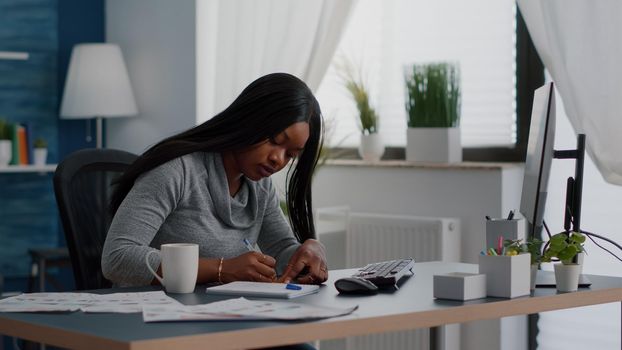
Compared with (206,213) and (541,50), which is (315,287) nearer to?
(206,213)

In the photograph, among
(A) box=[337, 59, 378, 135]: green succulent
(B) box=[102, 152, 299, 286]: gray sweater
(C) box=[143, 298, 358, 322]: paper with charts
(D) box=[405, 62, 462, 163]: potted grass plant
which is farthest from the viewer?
(A) box=[337, 59, 378, 135]: green succulent

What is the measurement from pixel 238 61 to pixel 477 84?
1.09m

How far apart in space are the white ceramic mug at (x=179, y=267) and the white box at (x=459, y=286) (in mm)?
474

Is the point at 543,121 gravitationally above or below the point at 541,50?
below

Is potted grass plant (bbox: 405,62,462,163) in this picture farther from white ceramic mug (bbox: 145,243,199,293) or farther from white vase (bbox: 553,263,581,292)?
white ceramic mug (bbox: 145,243,199,293)

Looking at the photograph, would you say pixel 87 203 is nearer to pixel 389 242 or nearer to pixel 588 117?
pixel 389 242

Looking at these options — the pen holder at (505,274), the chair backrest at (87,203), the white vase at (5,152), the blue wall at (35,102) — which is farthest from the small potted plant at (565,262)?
the blue wall at (35,102)

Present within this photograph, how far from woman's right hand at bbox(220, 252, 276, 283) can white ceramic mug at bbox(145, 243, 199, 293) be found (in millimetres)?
134

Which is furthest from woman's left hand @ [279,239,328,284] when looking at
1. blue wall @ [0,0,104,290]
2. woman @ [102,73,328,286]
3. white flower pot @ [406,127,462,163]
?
blue wall @ [0,0,104,290]

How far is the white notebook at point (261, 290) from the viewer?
1802mm

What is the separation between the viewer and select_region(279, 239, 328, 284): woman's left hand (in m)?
2.06

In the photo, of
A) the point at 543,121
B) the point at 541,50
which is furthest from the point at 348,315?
the point at 541,50

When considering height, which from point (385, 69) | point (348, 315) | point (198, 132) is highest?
point (385, 69)

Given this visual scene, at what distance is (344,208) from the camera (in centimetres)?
383
